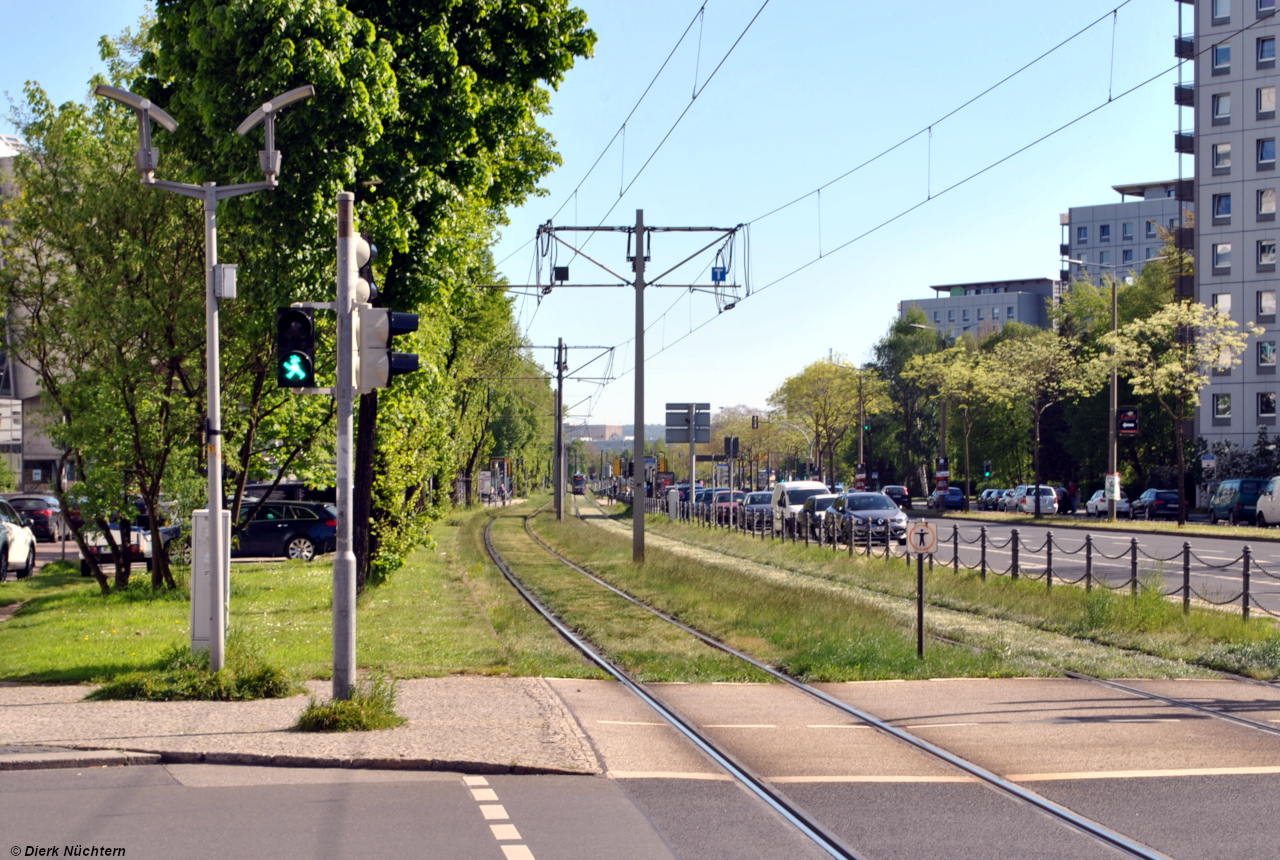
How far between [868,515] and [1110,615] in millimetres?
19141

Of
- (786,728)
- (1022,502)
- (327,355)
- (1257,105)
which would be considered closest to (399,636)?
(327,355)

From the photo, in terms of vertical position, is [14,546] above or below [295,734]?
above

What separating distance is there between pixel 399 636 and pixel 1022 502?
53724 millimetres

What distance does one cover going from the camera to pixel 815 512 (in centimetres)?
4162

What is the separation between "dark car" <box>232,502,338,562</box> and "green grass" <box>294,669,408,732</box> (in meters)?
20.3

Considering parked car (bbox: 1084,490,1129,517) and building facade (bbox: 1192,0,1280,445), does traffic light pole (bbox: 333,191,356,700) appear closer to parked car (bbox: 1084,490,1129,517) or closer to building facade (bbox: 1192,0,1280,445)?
parked car (bbox: 1084,490,1129,517)

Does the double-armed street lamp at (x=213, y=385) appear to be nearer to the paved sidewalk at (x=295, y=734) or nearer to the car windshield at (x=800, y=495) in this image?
the paved sidewalk at (x=295, y=734)

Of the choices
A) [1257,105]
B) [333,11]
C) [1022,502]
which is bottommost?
[1022,502]

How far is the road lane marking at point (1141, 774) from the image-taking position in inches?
333

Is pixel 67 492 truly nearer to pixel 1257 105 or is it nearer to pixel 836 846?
pixel 836 846

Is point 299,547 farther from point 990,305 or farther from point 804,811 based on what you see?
point 990,305

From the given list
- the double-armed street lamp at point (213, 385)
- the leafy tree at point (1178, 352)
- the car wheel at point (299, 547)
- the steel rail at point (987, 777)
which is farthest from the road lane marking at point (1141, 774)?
the leafy tree at point (1178, 352)

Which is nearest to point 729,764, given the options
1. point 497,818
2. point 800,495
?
point 497,818

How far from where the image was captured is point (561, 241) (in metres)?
28.0
